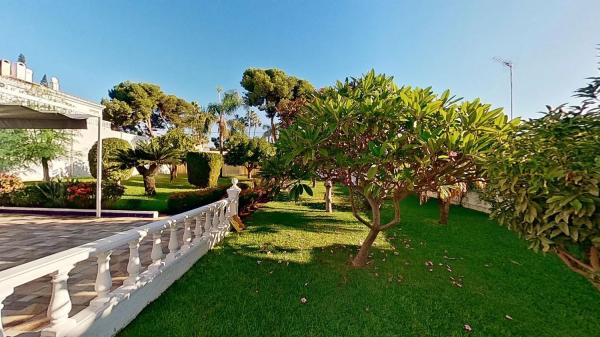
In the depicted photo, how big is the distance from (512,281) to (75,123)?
29.8 feet

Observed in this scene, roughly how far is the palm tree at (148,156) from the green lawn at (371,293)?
22.8ft

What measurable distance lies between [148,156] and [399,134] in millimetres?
10850

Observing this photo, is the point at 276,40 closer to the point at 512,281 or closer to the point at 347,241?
the point at 347,241

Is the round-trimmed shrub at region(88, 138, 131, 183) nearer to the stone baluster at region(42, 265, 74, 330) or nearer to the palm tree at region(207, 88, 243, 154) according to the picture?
the stone baluster at region(42, 265, 74, 330)

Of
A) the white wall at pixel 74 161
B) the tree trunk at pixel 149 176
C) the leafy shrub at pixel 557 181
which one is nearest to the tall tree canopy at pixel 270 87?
the white wall at pixel 74 161

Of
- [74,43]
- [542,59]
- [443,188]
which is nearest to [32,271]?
[443,188]

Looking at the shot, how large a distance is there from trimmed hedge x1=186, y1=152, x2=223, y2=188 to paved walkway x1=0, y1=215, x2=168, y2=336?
8.55 metres

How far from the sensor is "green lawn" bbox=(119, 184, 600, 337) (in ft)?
10.1

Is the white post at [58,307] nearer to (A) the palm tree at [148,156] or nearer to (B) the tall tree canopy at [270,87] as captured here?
(A) the palm tree at [148,156]

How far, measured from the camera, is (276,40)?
52.5 feet

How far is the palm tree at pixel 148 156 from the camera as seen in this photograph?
11234 mm

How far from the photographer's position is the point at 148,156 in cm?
1136

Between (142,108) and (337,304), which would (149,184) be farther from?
(142,108)

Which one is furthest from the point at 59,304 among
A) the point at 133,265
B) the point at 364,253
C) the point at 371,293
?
the point at 364,253
